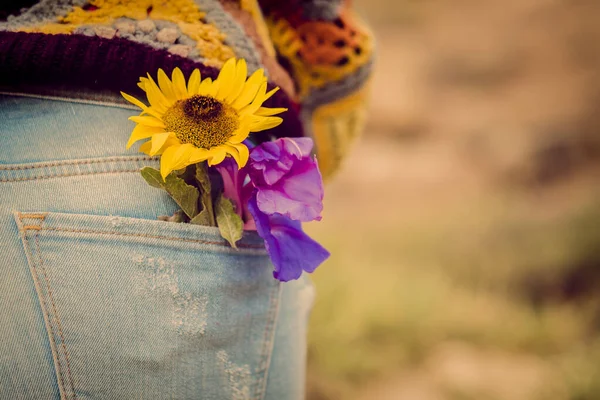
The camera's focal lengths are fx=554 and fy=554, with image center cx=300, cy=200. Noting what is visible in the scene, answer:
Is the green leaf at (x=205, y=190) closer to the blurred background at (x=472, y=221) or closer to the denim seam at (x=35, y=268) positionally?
the denim seam at (x=35, y=268)

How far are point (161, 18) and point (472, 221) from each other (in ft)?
8.61

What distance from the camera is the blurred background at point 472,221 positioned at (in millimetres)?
2285

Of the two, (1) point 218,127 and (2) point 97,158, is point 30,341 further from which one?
(1) point 218,127

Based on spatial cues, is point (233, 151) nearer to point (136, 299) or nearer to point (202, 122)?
point (202, 122)

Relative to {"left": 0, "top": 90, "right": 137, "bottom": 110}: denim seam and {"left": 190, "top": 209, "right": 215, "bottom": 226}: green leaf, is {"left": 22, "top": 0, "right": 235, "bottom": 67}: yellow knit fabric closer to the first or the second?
{"left": 0, "top": 90, "right": 137, "bottom": 110}: denim seam

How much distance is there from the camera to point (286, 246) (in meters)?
0.65

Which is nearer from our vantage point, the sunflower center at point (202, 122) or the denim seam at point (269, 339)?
the sunflower center at point (202, 122)

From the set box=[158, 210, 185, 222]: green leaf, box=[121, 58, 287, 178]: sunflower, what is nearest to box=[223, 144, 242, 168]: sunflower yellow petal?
Answer: box=[121, 58, 287, 178]: sunflower

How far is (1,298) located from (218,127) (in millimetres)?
310

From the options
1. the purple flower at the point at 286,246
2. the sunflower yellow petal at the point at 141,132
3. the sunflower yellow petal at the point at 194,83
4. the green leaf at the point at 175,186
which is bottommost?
the purple flower at the point at 286,246

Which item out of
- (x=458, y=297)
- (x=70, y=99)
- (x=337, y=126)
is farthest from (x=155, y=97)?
(x=458, y=297)

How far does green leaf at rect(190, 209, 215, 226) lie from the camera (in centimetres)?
66

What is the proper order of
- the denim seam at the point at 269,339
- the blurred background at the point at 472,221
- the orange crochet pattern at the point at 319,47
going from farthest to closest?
the blurred background at the point at 472,221
the orange crochet pattern at the point at 319,47
the denim seam at the point at 269,339

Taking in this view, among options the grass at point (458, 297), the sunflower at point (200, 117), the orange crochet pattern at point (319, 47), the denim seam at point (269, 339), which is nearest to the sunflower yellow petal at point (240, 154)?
the sunflower at point (200, 117)
